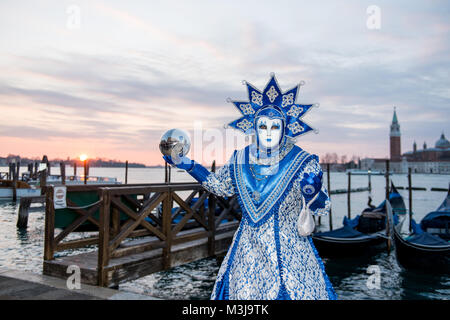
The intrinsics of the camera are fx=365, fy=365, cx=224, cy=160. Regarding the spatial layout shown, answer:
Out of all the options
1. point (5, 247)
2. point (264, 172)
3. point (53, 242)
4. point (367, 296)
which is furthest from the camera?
point (5, 247)

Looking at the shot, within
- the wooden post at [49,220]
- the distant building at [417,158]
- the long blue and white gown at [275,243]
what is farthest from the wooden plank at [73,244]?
the distant building at [417,158]

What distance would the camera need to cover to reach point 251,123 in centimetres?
301

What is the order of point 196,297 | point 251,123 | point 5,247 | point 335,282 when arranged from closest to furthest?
1. point 251,123
2. point 196,297
3. point 335,282
4. point 5,247

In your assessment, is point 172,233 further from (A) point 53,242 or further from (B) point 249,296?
(B) point 249,296

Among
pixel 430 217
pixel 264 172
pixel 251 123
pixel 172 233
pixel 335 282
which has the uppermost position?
pixel 251 123

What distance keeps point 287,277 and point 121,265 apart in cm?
260

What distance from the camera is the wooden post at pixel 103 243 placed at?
13.6ft

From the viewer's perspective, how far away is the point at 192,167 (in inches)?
117

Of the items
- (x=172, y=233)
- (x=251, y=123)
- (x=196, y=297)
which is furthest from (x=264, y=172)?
(x=196, y=297)

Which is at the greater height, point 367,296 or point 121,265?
point 121,265

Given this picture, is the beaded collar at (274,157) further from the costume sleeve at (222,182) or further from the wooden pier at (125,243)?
the wooden pier at (125,243)

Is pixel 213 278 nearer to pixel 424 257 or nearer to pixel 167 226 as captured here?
pixel 167 226

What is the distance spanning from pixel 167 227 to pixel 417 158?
177m

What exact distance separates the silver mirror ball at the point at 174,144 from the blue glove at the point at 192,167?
0.13ft
